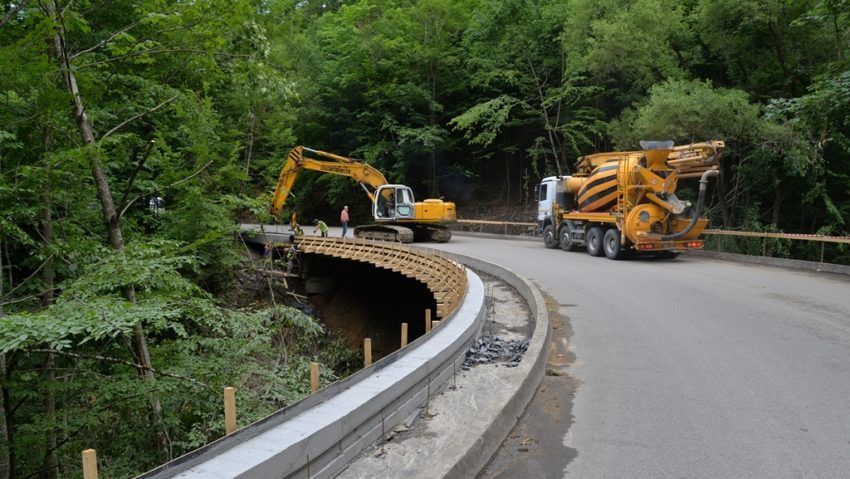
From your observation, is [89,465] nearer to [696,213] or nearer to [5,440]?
[5,440]

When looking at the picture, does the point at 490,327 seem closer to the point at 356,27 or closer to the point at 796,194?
the point at 796,194

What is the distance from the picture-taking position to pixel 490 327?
784 cm

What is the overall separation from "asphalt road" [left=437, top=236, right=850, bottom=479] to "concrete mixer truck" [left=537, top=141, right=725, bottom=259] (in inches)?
173

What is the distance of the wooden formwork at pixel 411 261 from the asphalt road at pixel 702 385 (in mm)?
2128

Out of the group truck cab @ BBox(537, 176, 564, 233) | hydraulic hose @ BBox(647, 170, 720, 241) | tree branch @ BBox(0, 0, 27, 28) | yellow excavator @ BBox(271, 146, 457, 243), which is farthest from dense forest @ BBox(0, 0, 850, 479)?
truck cab @ BBox(537, 176, 564, 233)

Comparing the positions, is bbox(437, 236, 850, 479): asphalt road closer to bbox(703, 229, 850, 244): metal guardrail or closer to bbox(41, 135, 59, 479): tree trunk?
bbox(703, 229, 850, 244): metal guardrail

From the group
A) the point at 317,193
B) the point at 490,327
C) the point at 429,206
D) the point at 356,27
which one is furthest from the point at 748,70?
the point at 317,193

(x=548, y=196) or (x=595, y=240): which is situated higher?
(x=548, y=196)

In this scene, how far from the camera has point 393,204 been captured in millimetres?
23391

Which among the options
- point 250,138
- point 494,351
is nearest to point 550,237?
point 250,138

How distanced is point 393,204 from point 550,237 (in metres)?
6.91

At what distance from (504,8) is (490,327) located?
79.0 feet

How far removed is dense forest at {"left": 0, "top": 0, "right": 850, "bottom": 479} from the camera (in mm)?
5195

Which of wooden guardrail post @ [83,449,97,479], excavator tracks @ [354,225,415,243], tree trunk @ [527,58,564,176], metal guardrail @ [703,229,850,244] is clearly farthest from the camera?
tree trunk @ [527,58,564,176]
